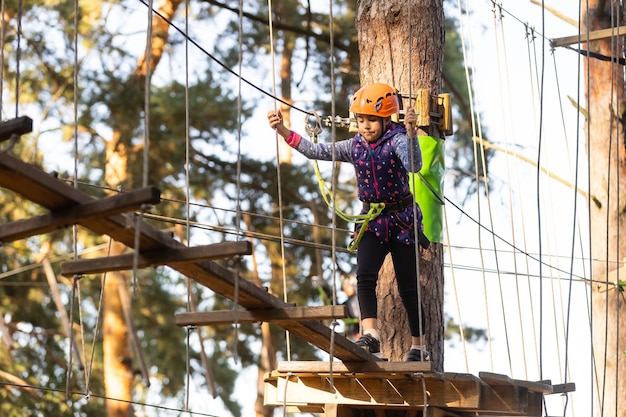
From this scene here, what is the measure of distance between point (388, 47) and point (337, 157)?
2.68ft

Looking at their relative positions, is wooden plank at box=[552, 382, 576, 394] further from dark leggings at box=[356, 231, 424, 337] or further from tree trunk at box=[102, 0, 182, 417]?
tree trunk at box=[102, 0, 182, 417]

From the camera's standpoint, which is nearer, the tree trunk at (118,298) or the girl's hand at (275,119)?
the girl's hand at (275,119)

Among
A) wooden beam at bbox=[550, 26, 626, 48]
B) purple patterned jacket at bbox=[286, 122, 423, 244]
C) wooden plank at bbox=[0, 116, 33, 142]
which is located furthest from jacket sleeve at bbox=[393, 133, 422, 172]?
wooden beam at bbox=[550, 26, 626, 48]

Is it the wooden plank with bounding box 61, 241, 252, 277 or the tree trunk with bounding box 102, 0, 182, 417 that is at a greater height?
the tree trunk with bounding box 102, 0, 182, 417

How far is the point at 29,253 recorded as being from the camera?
47.6 ft

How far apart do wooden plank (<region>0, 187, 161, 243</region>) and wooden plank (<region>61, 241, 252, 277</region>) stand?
0.19 m

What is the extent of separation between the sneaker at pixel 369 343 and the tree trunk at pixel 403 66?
47cm

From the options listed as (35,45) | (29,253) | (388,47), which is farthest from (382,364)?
(29,253)

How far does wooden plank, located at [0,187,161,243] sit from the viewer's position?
3.01 meters

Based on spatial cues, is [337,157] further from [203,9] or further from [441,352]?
[203,9]

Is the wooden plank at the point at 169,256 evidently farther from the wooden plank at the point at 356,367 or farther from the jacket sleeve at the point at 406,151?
the jacket sleeve at the point at 406,151

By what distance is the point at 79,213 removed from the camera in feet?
10.4

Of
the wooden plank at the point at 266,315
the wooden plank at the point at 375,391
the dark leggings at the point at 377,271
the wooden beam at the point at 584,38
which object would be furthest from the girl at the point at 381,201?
the wooden beam at the point at 584,38

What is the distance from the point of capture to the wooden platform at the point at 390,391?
13.8ft
